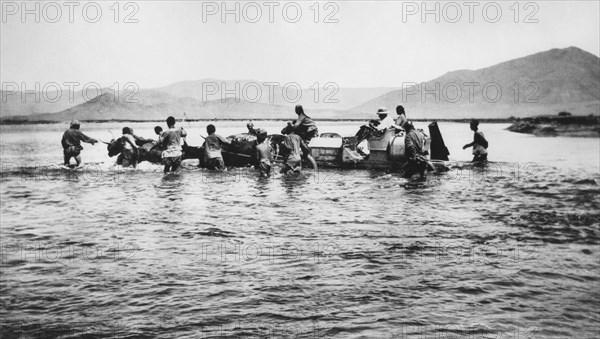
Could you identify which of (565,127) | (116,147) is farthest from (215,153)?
(565,127)

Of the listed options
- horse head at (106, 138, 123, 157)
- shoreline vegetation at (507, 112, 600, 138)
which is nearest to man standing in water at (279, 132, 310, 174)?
horse head at (106, 138, 123, 157)

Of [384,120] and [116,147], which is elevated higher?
[384,120]

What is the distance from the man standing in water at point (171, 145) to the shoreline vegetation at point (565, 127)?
100ft

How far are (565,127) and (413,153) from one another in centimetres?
3375

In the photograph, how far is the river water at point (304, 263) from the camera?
4938 mm

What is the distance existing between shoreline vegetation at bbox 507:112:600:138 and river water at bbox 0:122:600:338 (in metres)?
29.8

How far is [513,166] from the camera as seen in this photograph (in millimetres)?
18203

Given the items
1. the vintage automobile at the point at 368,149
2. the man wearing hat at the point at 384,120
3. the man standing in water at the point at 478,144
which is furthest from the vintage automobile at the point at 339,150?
the man standing in water at the point at 478,144

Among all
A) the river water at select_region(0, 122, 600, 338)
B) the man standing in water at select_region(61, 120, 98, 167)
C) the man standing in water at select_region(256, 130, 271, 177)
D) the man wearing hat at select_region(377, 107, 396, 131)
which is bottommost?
the river water at select_region(0, 122, 600, 338)

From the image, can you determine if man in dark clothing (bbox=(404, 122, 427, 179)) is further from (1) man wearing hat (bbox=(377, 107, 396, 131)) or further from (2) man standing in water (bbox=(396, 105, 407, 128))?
(2) man standing in water (bbox=(396, 105, 407, 128))

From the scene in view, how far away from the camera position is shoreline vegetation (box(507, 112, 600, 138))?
38.7 meters

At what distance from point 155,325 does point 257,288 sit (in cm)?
128

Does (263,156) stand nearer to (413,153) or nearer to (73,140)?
(413,153)

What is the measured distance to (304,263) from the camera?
21.9 feet
